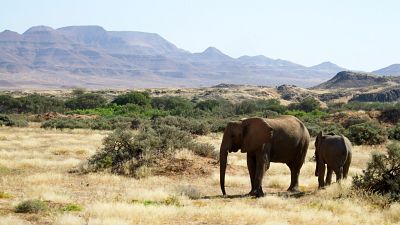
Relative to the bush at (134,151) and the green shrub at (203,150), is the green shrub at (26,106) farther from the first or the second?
the bush at (134,151)

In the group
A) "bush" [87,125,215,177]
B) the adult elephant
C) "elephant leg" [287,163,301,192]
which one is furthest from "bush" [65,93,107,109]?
the adult elephant

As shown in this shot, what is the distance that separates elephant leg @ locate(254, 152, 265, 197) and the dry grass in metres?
0.37

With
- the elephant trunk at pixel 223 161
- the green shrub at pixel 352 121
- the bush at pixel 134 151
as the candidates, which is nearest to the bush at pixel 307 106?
the green shrub at pixel 352 121

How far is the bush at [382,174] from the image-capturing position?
15664 mm

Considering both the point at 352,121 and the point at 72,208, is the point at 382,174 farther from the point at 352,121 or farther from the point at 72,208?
the point at 352,121

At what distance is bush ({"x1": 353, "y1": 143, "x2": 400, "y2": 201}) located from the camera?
1566 cm

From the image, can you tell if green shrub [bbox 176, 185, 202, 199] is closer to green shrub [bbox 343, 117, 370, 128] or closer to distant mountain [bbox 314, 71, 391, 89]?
green shrub [bbox 343, 117, 370, 128]

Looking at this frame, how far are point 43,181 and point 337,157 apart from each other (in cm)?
935

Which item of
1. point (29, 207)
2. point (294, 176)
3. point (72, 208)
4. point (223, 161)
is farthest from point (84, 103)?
point (29, 207)

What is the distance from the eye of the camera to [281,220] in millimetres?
12250

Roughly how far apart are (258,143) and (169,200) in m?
3.34

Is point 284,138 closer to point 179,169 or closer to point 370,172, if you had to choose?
point 370,172

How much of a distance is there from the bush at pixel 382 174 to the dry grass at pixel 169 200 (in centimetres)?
58

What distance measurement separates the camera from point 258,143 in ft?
53.9
